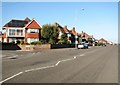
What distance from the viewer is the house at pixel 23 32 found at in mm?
64875

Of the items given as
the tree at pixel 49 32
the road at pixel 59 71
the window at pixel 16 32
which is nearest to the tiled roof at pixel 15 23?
the window at pixel 16 32

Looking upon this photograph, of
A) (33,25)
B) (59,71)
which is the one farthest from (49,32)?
(59,71)

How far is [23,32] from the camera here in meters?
66.0

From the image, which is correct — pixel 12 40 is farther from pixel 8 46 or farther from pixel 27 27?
pixel 8 46

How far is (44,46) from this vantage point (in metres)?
55.4

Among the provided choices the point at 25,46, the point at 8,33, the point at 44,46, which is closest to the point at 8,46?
the point at 25,46

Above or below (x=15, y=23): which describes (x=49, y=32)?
below

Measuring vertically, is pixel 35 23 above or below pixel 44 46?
above

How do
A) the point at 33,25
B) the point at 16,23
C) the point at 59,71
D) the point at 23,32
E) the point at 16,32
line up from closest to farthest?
the point at 59,71
the point at 16,32
the point at 33,25
the point at 23,32
the point at 16,23

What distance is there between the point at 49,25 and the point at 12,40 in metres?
11.4

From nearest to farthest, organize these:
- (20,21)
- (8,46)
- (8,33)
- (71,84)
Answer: (71,84)
(8,46)
(8,33)
(20,21)

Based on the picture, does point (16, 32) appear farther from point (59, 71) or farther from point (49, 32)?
point (59, 71)

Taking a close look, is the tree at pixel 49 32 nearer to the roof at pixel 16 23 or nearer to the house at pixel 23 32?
the house at pixel 23 32

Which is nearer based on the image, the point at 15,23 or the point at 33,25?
the point at 33,25
